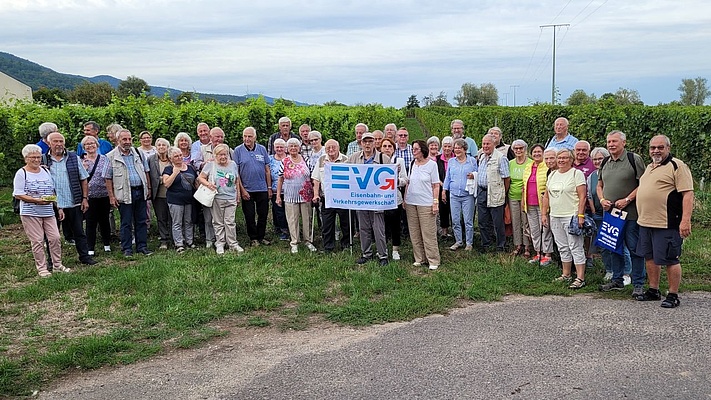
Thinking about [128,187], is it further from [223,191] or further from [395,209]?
[395,209]

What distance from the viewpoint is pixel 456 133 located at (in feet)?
32.8

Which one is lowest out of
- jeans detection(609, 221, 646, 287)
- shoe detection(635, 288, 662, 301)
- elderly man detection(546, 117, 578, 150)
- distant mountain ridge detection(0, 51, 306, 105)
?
shoe detection(635, 288, 662, 301)

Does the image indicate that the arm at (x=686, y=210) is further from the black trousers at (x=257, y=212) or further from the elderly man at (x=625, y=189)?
the black trousers at (x=257, y=212)

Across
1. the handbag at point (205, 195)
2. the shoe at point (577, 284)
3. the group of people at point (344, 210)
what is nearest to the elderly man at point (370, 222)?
the group of people at point (344, 210)

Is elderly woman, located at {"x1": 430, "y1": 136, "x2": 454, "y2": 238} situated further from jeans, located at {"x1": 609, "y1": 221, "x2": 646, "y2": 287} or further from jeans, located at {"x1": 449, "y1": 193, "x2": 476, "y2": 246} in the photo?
jeans, located at {"x1": 609, "y1": 221, "x2": 646, "y2": 287}

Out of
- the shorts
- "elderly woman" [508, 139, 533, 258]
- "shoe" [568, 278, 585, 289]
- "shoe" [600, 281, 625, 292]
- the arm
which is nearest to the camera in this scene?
the arm

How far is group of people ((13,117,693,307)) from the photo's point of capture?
7336mm

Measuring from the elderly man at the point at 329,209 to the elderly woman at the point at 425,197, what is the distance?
1208 mm

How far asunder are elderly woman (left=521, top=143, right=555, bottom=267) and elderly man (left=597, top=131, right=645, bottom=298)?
1040 mm

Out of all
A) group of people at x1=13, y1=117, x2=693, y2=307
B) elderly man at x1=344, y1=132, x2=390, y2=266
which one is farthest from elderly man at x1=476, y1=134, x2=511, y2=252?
elderly man at x1=344, y1=132, x2=390, y2=266

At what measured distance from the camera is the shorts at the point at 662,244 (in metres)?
6.34

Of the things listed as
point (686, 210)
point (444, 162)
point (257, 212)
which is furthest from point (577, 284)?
point (257, 212)

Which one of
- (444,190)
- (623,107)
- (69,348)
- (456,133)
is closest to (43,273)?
(69,348)

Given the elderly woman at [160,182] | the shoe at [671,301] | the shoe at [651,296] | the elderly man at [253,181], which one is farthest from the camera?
the elderly man at [253,181]
